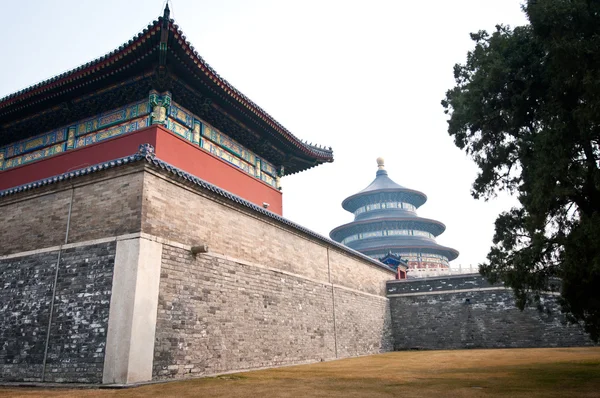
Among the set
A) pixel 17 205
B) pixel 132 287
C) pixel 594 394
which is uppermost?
pixel 17 205

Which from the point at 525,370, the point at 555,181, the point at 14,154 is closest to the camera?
the point at 555,181

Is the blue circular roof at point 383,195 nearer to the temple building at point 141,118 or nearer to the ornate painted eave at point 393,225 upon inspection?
the ornate painted eave at point 393,225

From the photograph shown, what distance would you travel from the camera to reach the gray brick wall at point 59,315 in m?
8.27

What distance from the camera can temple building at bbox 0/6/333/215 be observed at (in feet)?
36.8

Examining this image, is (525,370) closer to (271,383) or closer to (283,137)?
(271,383)

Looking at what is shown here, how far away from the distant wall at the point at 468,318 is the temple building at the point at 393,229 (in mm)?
7114

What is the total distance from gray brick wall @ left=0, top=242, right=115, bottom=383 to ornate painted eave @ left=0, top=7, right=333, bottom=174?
15.4 ft

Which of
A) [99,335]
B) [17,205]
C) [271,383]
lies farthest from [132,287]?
[17,205]

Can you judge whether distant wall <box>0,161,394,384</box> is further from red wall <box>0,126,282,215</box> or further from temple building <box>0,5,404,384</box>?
red wall <box>0,126,282,215</box>

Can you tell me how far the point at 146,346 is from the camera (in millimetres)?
8164

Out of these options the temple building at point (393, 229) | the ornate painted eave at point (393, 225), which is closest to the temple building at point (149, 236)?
the temple building at point (393, 229)

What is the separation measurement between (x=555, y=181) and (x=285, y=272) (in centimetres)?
769

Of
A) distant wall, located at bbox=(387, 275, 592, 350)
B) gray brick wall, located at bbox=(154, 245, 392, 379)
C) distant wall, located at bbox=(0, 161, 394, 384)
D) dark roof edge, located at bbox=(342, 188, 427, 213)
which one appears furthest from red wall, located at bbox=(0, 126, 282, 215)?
dark roof edge, located at bbox=(342, 188, 427, 213)

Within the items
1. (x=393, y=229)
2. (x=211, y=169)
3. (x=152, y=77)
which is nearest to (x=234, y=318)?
(x=211, y=169)
